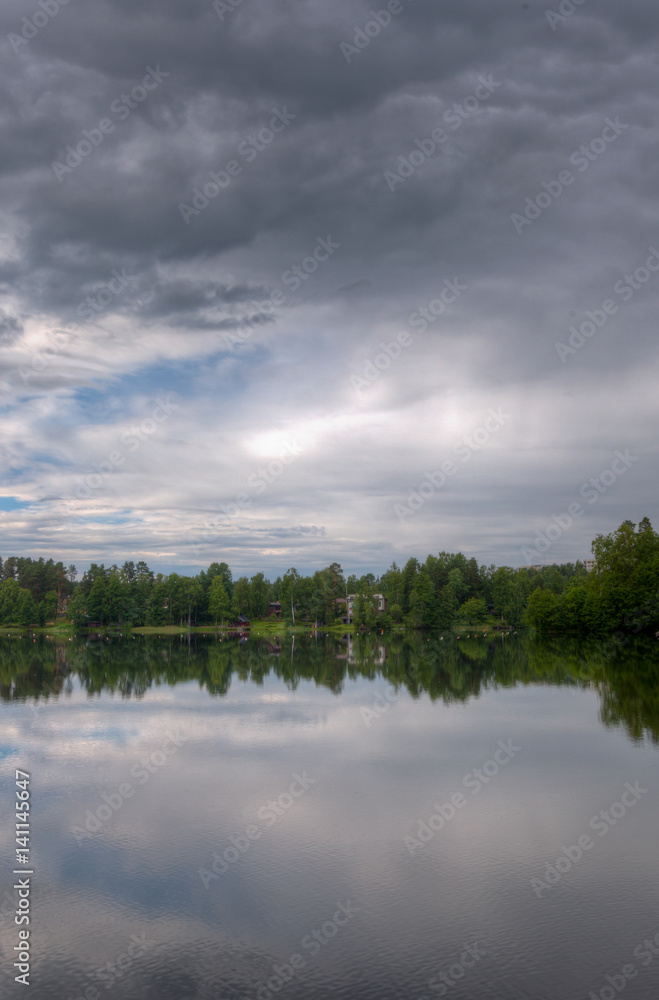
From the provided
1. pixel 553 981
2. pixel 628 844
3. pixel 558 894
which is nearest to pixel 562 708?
pixel 628 844

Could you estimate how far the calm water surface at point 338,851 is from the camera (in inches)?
413

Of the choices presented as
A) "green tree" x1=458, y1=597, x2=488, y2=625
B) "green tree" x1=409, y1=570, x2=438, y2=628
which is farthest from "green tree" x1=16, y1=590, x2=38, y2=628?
"green tree" x1=458, y1=597, x2=488, y2=625

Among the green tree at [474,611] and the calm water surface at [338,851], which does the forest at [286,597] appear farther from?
the calm water surface at [338,851]

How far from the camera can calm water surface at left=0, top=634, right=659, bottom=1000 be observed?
34.4 ft

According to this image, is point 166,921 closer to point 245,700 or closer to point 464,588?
point 245,700

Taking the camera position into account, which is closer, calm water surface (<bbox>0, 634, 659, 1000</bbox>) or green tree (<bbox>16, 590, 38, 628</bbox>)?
calm water surface (<bbox>0, 634, 659, 1000</bbox>)

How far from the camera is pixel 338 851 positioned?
1497cm

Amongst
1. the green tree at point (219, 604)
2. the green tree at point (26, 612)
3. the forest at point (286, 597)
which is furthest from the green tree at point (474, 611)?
the green tree at point (26, 612)

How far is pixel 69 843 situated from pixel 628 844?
12980 mm

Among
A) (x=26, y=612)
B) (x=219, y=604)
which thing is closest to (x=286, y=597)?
(x=219, y=604)

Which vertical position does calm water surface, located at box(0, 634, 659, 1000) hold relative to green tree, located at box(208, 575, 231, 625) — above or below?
above

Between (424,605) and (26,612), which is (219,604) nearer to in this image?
(26,612)

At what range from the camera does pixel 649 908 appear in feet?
40.4

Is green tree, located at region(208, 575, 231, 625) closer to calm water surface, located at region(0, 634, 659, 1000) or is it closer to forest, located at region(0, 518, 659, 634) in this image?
forest, located at region(0, 518, 659, 634)
